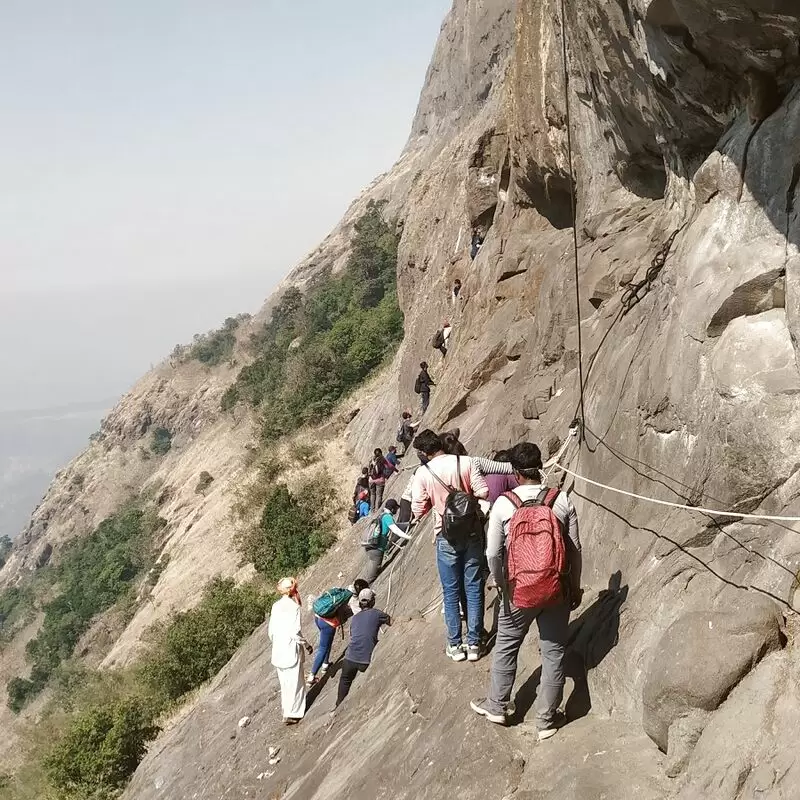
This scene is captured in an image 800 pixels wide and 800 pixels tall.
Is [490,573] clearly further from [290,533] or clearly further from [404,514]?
[290,533]

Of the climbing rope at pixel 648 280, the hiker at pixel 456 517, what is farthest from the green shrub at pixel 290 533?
the hiker at pixel 456 517

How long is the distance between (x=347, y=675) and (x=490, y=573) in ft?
7.82

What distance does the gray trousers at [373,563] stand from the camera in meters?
11.0

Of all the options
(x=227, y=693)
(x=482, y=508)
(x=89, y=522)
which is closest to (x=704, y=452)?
(x=482, y=508)

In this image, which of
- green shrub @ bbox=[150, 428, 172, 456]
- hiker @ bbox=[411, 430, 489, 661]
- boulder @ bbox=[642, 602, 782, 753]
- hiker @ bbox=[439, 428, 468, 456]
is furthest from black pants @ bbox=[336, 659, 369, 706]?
green shrub @ bbox=[150, 428, 172, 456]

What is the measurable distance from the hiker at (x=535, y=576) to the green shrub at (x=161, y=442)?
64.4 metres

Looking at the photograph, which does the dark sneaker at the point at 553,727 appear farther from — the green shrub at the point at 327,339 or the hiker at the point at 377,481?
the green shrub at the point at 327,339

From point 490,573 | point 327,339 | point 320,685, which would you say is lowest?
point 327,339

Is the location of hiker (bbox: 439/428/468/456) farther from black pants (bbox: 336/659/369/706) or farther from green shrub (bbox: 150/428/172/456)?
green shrub (bbox: 150/428/172/456)

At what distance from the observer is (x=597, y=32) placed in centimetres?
823

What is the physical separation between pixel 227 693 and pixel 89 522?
56784 millimetres

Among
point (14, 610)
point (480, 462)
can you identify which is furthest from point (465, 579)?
point (14, 610)

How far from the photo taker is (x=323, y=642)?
851cm

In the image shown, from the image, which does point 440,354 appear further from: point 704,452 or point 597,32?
point 704,452
